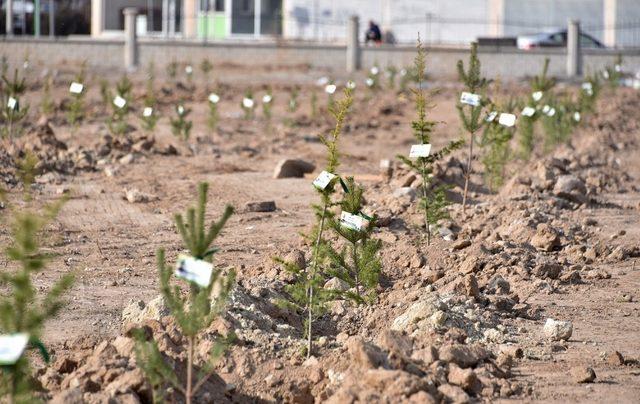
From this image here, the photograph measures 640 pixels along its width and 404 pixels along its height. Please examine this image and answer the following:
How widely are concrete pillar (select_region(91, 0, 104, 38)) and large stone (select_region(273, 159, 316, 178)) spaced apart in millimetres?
30539

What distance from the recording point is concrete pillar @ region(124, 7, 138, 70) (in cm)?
3225

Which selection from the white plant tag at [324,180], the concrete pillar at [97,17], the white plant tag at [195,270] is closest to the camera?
the white plant tag at [195,270]

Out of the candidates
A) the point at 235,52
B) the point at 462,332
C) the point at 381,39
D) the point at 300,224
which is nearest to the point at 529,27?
the point at 381,39

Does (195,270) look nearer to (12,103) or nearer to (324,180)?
(324,180)

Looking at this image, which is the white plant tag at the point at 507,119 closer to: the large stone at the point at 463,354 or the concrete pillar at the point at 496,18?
the large stone at the point at 463,354

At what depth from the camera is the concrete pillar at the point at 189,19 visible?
1604 inches

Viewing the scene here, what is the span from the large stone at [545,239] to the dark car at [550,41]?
1085 inches

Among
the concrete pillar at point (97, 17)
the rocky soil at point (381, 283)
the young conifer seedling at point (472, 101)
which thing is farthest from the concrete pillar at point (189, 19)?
the young conifer seedling at point (472, 101)

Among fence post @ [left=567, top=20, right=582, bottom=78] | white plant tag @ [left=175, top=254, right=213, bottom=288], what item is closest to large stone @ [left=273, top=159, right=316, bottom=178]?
white plant tag @ [left=175, top=254, right=213, bottom=288]

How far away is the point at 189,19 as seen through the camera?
41.8 meters

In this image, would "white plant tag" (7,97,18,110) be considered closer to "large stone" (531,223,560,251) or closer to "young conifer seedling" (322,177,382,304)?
"large stone" (531,223,560,251)

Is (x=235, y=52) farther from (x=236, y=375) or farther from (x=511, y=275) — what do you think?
(x=236, y=375)

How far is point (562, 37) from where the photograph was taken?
1548 inches

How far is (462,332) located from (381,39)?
3330cm
